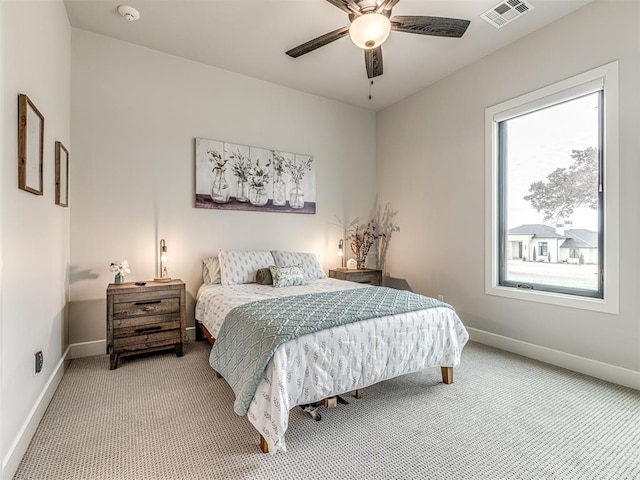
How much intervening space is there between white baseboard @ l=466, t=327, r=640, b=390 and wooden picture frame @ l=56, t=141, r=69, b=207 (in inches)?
166

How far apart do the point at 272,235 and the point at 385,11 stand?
2.66 m

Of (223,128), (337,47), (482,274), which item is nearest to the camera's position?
(337,47)

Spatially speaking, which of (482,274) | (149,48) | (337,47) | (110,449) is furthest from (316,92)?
(110,449)

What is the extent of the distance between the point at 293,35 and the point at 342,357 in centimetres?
299

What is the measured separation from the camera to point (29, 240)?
6.15ft

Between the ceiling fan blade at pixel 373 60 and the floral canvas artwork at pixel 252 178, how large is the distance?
1697mm

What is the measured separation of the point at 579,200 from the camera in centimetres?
285

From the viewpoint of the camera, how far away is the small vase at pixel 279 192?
13.5ft

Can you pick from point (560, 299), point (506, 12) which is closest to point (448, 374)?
point (560, 299)

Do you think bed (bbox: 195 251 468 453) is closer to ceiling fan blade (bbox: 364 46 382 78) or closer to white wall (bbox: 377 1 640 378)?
white wall (bbox: 377 1 640 378)

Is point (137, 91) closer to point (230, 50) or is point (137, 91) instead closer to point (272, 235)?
point (230, 50)

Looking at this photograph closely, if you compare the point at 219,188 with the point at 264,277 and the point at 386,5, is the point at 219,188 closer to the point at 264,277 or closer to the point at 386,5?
the point at 264,277

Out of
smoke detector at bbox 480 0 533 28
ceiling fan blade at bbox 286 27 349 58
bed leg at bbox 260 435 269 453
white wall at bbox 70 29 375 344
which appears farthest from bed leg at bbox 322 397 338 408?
smoke detector at bbox 480 0 533 28

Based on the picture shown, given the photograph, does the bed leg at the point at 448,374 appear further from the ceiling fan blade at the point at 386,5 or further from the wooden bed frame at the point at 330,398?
the ceiling fan blade at the point at 386,5
